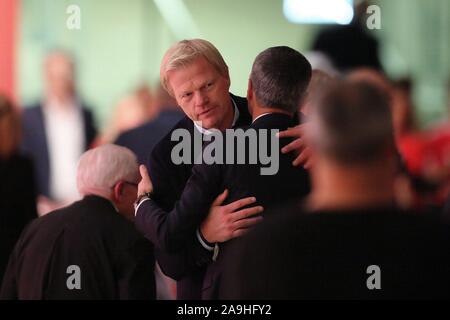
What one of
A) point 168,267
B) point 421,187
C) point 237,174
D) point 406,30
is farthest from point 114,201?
point 406,30

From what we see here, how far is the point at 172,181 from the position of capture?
13.4ft

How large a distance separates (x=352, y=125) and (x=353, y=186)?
12cm

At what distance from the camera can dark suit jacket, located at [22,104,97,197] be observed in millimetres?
8375

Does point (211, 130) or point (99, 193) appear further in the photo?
point (99, 193)

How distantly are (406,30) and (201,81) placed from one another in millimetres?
5609

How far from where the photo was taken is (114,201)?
15.4ft

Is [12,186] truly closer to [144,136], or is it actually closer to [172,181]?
[144,136]

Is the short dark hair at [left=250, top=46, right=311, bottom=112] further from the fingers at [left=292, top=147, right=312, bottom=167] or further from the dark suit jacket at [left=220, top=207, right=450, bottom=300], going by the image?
the dark suit jacket at [left=220, top=207, right=450, bottom=300]

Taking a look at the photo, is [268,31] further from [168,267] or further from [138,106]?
[168,267]

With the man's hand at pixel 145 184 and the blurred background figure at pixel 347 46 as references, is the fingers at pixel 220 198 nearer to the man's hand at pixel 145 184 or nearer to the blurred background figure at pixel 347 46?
the man's hand at pixel 145 184

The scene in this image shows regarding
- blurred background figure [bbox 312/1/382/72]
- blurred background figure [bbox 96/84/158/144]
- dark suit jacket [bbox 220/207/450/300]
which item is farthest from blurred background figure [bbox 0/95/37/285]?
dark suit jacket [bbox 220/207/450/300]

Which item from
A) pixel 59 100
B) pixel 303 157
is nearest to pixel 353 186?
pixel 303 157
